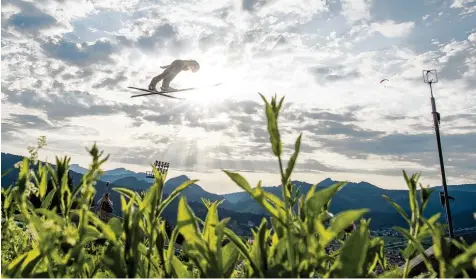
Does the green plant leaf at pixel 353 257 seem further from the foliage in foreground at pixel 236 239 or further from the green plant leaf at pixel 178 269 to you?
the green plant leaf at pixel 178 269

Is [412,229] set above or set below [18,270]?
above

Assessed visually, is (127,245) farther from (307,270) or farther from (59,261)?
(307,270)

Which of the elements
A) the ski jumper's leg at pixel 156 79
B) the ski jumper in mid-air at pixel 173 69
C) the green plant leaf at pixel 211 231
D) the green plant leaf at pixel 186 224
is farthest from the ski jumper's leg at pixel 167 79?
the green plant leaf at pixel 186 224

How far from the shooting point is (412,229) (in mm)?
1355

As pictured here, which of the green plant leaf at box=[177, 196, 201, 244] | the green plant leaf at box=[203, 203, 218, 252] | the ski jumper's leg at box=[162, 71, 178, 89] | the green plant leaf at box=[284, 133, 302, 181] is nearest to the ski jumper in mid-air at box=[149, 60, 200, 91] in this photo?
the ski jumper's leg at box=[162, 71, 178, 89]

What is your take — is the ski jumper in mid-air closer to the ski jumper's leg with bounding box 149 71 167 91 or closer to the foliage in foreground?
the ski jumper's leg with bounding box 149 71 167 91

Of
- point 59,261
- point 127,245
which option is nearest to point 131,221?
point 127,245

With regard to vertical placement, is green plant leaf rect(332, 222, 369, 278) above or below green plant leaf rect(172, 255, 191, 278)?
above

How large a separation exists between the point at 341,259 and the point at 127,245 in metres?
0.58

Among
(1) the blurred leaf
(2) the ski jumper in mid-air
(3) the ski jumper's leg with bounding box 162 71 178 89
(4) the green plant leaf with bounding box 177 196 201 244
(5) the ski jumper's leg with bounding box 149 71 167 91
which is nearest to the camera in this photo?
(4) the green plant leaf with bounding box 177 196 201 244

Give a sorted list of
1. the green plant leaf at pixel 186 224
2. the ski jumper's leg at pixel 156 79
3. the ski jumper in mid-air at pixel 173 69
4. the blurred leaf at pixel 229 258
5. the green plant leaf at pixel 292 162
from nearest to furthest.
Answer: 1. the green plant leaf at pixel 292 162
2. the green plant leaf at pixel 186 224
3. the blurred leaf at pixel 229 258
4. the ski jumper in mid-air at pixel 173 69
5. the ski jumper's leg at pixel 156 79

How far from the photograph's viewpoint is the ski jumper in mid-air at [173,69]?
51.8ft

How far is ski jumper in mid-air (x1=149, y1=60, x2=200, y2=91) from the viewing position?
15.8 meters

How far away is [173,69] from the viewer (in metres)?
16.0
